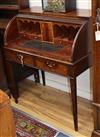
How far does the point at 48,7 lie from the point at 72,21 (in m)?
0.35

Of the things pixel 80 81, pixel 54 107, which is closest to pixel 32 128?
pixel 54 107

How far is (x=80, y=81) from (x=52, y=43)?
0.62 meters

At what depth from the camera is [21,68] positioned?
2.68m

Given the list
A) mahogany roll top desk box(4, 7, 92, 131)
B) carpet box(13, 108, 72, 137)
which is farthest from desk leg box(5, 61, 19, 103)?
carpet box(13, 108, 72, 137)

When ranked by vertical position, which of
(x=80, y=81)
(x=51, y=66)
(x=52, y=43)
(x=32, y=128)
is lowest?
(x=32, y=128)

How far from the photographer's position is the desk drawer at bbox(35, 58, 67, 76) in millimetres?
1843

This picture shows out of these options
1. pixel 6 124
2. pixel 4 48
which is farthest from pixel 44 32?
pixel 6 124

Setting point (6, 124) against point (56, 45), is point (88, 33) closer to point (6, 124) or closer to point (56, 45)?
point (56, 45)

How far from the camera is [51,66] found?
1.92m

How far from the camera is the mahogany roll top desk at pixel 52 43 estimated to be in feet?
5.92

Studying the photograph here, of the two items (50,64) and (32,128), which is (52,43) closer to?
(50,64)

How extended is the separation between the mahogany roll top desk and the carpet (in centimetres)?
23

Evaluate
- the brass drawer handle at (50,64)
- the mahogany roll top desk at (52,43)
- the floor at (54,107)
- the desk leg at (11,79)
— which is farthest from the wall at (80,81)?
the brass drawer handle at (50,64)

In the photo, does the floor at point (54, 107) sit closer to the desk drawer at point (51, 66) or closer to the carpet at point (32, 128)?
the carpet at point (32, 128)
